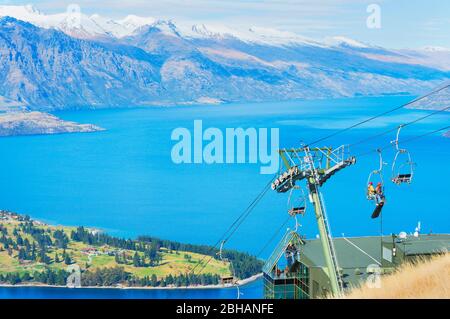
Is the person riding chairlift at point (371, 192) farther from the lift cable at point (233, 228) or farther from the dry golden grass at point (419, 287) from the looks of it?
the lift cable at point (233, 228)

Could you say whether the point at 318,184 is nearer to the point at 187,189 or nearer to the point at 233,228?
the point at 233,228

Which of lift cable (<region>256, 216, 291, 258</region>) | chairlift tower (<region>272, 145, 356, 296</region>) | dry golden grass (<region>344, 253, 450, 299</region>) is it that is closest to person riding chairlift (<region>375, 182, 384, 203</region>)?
chairlift tower (<region>272, 145, 356, 296</region>)

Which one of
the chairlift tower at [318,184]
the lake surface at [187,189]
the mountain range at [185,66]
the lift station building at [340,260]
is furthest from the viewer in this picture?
the mountain range at [185,66]

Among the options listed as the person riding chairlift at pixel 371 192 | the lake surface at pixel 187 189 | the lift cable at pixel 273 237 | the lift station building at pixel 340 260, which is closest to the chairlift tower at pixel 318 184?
the person riding chairlift at pixel 371 192

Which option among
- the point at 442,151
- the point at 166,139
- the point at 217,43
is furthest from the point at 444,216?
the point at 217,43

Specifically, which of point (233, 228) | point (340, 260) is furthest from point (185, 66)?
point (340, 260)

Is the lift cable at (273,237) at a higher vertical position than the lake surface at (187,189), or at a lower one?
lower
